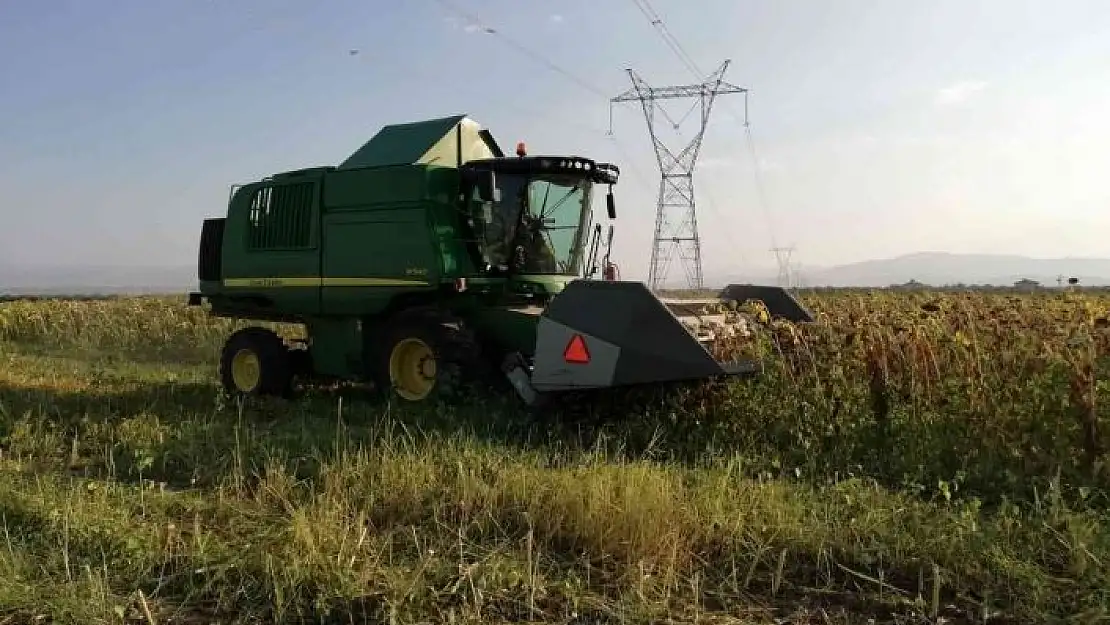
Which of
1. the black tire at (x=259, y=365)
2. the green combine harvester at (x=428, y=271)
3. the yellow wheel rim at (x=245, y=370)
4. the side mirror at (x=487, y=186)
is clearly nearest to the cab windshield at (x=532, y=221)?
the green combine harvester at (x=428, y=271)

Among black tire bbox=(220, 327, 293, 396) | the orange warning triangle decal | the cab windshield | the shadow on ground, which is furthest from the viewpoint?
black tire bbox=(220, 327, 293, 396)

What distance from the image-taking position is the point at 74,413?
299 inches

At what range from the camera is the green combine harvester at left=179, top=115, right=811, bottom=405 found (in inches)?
300

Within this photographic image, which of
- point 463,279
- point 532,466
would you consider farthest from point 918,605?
point 463,279

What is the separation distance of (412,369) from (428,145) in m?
2.39

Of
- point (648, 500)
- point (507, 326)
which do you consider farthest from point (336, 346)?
point (648, 500)

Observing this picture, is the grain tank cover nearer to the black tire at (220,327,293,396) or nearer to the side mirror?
the side mirror

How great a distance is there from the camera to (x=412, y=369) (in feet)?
27.6

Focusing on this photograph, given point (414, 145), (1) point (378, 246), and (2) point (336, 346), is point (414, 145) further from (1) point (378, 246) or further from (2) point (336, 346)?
(2) point (336, 346)

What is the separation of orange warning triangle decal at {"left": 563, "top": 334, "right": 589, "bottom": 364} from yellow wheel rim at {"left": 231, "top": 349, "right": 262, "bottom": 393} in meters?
4.69

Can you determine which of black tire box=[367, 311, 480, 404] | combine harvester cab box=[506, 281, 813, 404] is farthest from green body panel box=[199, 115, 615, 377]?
combine harvester cab box=[506, 281, 813, 404]

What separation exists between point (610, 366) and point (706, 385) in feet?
2.69

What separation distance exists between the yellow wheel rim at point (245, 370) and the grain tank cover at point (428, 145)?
2549 mm

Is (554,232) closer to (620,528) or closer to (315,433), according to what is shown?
(315,433)
